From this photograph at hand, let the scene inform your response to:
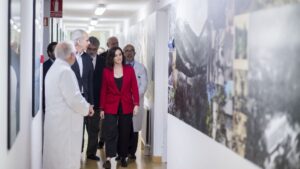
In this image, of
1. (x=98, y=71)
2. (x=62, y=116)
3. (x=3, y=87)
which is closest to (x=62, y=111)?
(x=62, y=116)

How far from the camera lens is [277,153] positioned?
2475 millimetres

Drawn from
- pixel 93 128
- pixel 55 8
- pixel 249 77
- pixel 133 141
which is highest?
pixel 55 8

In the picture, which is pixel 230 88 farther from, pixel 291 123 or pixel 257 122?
pixel 291 123

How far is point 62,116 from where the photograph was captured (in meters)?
4.89

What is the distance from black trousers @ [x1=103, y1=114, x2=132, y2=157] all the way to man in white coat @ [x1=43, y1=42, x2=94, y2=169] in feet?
4.50

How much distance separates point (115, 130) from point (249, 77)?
12.5ft

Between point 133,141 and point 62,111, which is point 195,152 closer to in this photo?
point 62,111

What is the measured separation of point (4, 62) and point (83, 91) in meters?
4.05

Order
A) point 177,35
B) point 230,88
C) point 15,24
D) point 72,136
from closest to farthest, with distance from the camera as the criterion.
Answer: point 15,24, point 230,88, point 72,136, point 177,35

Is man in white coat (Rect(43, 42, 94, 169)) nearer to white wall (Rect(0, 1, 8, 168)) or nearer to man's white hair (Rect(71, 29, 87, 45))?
man's white hair (Rect(71, 29, 87, 45))

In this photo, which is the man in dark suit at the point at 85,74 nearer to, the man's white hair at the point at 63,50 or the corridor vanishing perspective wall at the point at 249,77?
the man's white hair at the point at 63,50

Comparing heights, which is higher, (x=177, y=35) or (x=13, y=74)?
(x=177, y=35)

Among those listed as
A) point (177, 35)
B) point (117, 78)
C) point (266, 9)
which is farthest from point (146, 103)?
point (266, 9)

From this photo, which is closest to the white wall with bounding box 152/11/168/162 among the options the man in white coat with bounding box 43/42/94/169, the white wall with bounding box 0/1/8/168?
the man in white coat with bounding box 43/42/94/169
